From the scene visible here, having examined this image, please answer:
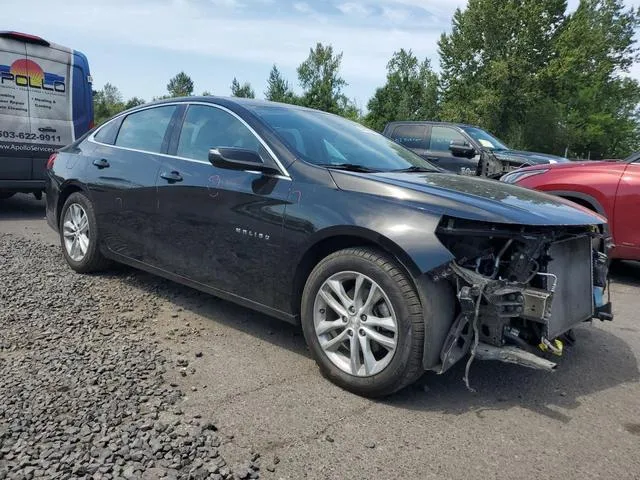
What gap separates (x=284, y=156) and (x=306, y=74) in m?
68.2

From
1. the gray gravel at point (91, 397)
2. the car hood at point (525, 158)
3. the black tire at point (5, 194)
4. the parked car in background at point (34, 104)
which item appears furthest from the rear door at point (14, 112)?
the car hood at point (525, 158)

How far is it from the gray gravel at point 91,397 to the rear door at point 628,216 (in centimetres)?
473

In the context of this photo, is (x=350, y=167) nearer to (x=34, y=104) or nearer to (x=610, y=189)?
(x=610, y=189)

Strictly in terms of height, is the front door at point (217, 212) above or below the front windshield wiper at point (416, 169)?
below

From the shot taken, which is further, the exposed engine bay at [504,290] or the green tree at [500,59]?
the green tree at [500,59]

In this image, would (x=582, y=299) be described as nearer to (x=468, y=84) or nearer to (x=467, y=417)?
(x=467, y=417)

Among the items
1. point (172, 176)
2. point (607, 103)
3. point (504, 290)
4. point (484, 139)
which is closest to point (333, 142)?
point (172, 176)

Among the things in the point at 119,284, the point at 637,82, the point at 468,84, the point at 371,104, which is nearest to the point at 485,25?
the point at 468,84

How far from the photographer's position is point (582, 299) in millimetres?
3516

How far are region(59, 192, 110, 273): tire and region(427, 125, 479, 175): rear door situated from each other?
7387mm

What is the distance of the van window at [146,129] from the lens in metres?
4.49

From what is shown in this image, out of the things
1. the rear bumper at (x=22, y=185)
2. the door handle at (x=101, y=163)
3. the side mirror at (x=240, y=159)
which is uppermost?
the side mirror at (x=240, y=159)

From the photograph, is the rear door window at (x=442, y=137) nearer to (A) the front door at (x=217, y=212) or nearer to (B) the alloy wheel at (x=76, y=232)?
(A) the front door at (x=217, y=212)

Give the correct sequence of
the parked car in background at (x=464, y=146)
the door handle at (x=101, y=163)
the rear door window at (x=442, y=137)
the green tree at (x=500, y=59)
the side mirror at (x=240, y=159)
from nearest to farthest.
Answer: the side mirror at (x=240, y=159) < the door handle at (x=101, y=163) < the parked car in background at (x=464, y=146) < the rear door window at (x=442, y=137) < the green tree at (x=500, y=59)
